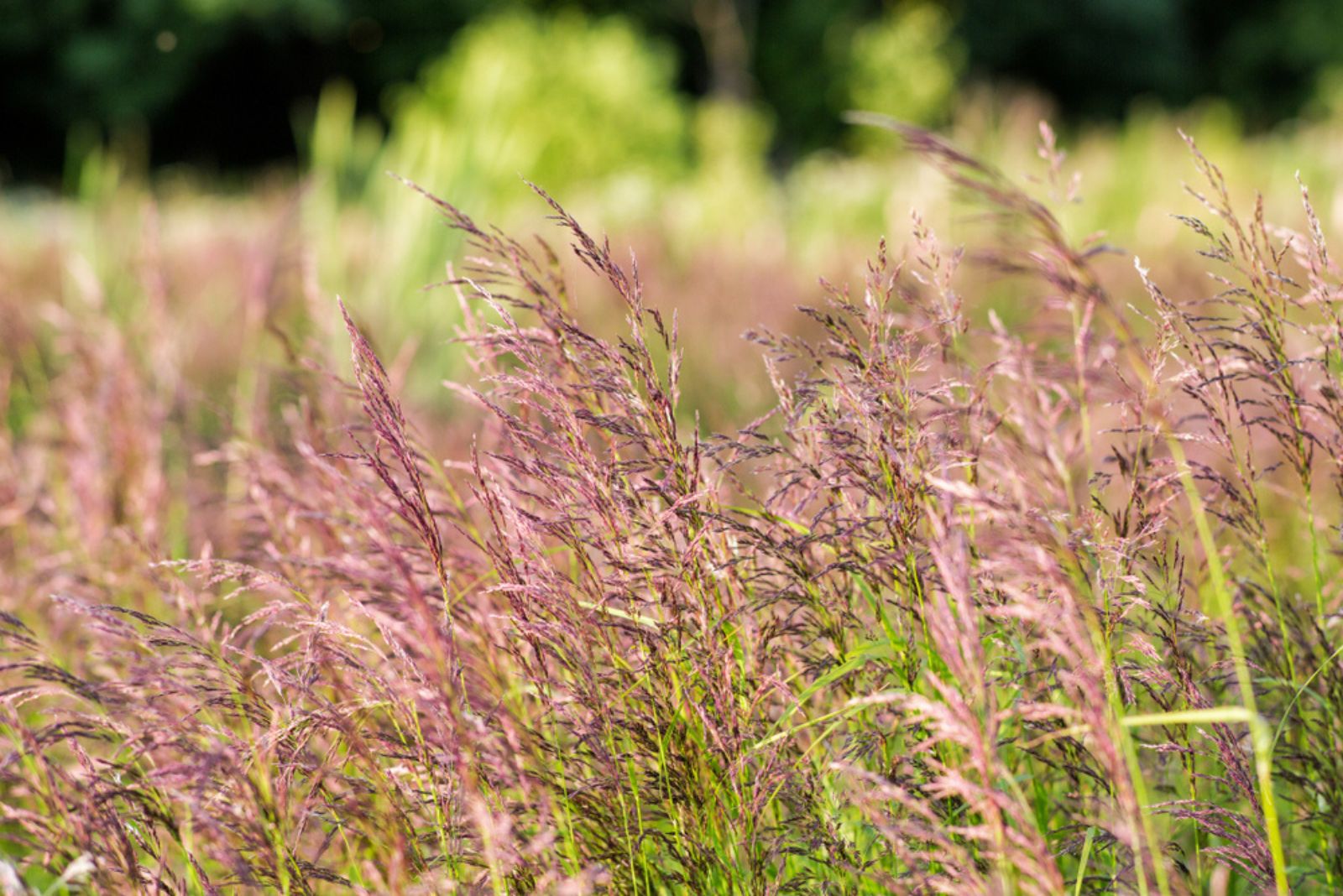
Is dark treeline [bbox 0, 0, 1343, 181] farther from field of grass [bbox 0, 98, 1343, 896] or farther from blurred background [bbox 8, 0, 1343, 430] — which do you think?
field of grass [bbox 0, 98, 1343, 896]

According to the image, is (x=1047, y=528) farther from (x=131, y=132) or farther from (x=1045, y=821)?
(x=131, y=132)

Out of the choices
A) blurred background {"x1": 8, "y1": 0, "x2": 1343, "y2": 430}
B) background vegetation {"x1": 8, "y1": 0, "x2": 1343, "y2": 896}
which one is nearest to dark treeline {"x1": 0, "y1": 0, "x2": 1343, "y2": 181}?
blurred background {"x1": 8, "y1": 0, "x2": 1343, "y2": 430}

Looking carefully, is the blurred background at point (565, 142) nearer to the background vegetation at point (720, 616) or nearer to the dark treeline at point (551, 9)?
the dark treeline at point (551, 9)

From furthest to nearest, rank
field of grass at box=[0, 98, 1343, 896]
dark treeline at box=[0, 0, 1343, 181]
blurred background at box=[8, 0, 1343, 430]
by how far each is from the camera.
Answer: dark treeline at box=[0, 0, 1343, 181], blurred background at box=[8, 0, 1343, 430], field of grass at box=[0, 98, 1343, 896]

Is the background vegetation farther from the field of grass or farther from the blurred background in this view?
the blurred background

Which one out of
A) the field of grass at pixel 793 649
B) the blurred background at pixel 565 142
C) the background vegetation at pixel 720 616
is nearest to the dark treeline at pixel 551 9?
the blurred background at pixel 565 142

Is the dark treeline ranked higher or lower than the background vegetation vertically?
higher

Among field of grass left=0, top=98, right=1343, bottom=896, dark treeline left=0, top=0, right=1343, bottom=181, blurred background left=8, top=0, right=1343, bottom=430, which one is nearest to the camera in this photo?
field of grass left=0, top=98, right=1343, bottom=896

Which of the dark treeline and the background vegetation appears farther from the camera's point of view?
the dark treeline

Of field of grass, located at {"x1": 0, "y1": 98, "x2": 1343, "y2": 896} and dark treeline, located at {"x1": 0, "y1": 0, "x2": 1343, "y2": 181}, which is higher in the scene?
dark treeline, located at {"x1": 0, "y1": 0, "x2": 1343, "y2": 181}

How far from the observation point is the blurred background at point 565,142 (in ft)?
14.0

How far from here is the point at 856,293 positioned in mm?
5191

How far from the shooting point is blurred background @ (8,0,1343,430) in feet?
14.0

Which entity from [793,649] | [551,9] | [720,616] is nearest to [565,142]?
[793,649]
